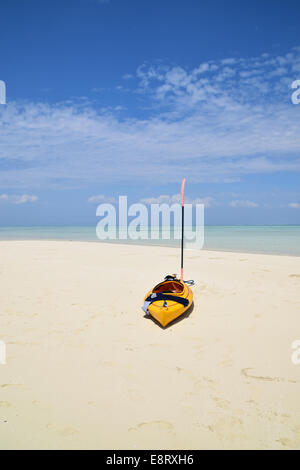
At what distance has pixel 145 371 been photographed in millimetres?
5031

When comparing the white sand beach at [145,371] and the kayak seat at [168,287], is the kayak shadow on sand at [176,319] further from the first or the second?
the kayak seat at [168,287]

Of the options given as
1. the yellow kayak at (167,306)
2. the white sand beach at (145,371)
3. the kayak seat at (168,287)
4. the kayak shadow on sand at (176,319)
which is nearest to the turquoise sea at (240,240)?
the kayak seat at (168,287)

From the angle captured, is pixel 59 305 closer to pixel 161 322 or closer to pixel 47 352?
pixel 47 352

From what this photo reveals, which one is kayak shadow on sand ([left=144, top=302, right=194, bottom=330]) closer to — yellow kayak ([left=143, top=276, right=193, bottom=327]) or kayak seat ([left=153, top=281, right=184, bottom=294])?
yellow kayak ([left=143, top=276, right=193, bottom=327])

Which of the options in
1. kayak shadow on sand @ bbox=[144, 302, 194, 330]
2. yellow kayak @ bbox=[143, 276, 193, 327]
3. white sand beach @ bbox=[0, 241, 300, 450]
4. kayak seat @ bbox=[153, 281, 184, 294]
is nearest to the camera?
white sand beach @ bbox=[0, 241, 300, 450]

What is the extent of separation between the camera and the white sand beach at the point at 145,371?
3635mm

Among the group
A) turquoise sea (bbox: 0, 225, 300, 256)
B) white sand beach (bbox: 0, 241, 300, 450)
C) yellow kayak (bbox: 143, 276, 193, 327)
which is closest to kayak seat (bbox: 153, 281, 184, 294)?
yellow kayak (bbox: 143, 276, 193, 327)

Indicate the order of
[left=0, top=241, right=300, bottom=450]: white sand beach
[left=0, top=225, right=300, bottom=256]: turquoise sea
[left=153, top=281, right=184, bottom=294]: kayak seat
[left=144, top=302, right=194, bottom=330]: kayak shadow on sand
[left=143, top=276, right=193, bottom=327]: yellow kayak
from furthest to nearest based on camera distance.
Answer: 1. [left=0, top=225, right=300, bottom=256]: turquoise sea
2. [left=153, top=281, right=184, bottom=294]: kayak seat
3. [left=144, top=302, right=194, bottom=330]: kayak shadow on sand
4. [left=143, top=276, right=193, bottom=327]: yellow kayak
5. [left=0, top=241, right=300, bottom=450]: white sand beach

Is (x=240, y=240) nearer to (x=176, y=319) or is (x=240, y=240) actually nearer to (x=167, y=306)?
(x=176, y=319)

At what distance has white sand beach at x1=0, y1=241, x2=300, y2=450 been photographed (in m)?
3.63

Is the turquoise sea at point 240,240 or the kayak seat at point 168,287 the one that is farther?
the turquoise sea at point 240,240

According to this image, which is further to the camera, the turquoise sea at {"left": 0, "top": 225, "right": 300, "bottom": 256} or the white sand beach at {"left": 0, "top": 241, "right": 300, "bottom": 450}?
the turquoise sea at {"left": 0, "top": 225, "right": 300, "bottom": 256}
